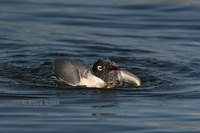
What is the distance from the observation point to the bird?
851 centimetres

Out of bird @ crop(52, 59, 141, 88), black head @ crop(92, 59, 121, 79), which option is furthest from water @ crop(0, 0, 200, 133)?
black head @ crop(92, 59, 121, 79)

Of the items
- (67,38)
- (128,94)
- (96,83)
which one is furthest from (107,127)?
(67,38)

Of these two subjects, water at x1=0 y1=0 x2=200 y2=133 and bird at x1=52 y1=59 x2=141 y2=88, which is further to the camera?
bird at x1=52 y1=59 x2=141 y2=88

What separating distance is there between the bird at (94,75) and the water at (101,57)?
200mm

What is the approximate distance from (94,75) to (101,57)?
219 centimetres

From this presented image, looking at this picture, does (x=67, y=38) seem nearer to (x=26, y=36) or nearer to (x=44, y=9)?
(x=26, y=36)

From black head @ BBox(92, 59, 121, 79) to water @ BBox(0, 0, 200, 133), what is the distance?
17.2 inches

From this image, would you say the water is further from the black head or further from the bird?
the black head

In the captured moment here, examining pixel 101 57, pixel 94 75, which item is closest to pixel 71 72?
pixel 94 75

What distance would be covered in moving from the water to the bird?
0.66ft

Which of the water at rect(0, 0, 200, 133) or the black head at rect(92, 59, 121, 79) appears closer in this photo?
the water at rect(0, 0, 200, 133)

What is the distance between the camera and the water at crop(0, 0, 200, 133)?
6.46 m

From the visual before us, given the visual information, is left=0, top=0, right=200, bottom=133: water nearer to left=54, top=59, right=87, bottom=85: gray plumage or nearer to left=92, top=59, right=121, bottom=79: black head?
left=54, top=59, right=87, bottom=85: gray plumage

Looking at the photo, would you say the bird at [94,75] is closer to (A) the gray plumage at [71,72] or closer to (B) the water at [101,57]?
(A) the gray plumage at [71,72]
